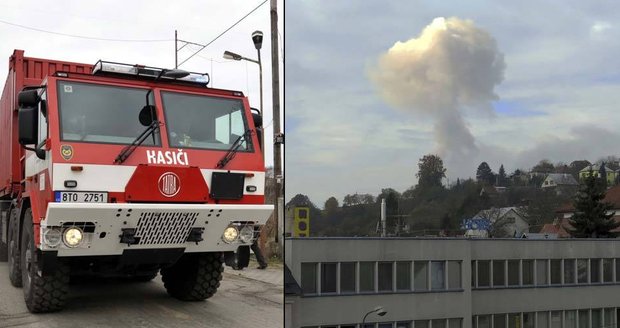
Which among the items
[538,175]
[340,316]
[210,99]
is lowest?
[340,316]

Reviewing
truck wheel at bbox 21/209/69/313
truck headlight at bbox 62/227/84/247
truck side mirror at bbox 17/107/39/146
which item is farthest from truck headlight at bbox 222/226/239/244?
truck side mirror at bbox 17/107/39/146

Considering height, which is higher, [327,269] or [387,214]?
[387,214]

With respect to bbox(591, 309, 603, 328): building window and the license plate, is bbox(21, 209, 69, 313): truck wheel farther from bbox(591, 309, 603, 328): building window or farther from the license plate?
bbox(591, 309, 603, 328): building window

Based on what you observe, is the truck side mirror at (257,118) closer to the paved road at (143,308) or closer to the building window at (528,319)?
the paved road at (143,308)

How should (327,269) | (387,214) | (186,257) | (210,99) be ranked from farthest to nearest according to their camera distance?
(186,257), (210,99), (387,214), (327,269)

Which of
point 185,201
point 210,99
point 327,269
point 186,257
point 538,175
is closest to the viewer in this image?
point 327,269

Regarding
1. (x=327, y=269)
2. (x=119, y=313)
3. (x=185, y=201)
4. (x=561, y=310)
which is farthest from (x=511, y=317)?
(x=119, y=313)

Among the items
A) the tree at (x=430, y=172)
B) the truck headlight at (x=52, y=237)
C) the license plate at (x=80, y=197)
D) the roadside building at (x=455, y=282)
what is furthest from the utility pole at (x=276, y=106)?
the roadside building at (x=455, y=282)

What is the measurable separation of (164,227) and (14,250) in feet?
8.20

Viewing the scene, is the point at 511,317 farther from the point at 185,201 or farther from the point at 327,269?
the point at 185,201

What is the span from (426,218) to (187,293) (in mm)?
4200

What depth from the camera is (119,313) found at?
499cm

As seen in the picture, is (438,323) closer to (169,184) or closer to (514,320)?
(514,320)

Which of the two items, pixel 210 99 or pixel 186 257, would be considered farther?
pixel 186 257
